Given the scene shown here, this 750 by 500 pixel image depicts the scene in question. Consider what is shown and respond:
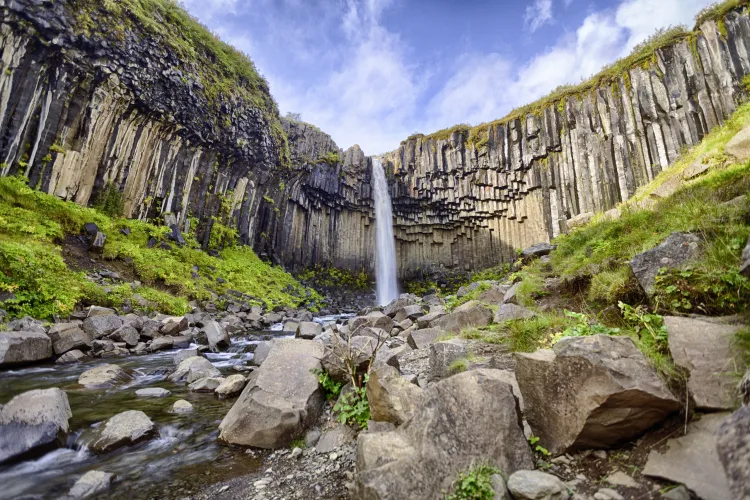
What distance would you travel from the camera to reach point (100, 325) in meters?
9.66

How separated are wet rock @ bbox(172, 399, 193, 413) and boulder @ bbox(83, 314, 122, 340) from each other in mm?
5696

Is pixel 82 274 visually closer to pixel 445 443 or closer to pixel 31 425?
pixel 31 425

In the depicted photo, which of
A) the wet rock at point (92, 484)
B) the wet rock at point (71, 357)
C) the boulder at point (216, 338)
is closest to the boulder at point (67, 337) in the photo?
the wet rock at point (71, 357)

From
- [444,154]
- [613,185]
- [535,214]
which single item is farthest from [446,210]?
[613,185]

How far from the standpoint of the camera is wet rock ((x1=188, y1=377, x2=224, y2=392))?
653 centimetres

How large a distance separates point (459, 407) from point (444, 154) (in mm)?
28559

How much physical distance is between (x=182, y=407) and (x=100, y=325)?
243 inches

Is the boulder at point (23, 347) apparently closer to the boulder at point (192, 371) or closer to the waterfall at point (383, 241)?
the boulder at point (192, 371)

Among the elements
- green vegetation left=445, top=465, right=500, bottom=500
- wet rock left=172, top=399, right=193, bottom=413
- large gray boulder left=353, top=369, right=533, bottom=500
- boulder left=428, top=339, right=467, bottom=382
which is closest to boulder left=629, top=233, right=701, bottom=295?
boulder left=428, top=339, right=467, bottom=382

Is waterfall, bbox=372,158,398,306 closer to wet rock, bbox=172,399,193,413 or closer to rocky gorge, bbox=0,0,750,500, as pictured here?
rocky gorge, bbox=0,0,750,500

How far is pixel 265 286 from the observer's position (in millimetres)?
22297

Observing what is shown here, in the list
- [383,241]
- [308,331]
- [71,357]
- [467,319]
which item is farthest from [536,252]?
[383,241]

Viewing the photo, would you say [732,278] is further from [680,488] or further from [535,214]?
[535,214]

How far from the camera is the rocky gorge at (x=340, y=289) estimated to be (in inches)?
103
